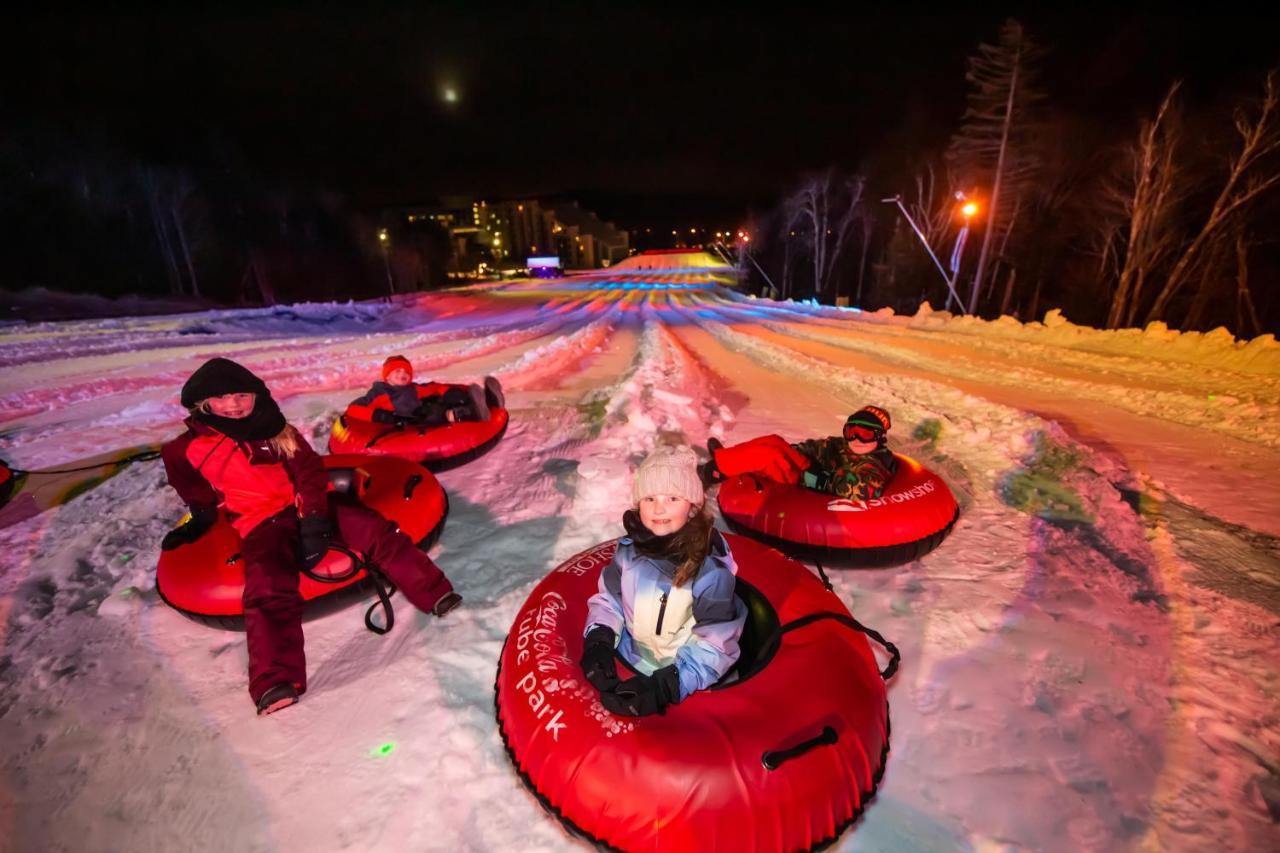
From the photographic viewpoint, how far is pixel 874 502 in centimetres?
384

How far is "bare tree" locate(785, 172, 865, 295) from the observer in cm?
3406

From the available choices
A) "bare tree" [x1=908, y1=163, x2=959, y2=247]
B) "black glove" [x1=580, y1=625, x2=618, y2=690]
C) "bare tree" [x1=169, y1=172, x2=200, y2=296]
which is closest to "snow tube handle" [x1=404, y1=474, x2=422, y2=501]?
"black glove" [x1=580, y1=625, x2=618, y2=690]

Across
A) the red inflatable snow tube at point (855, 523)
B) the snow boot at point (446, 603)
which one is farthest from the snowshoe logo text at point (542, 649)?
the red inflatable snow tube at point (855, 523)

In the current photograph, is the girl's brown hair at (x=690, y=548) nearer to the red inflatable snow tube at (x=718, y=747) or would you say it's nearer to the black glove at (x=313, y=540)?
the red inflatable snow tube at (x=718, y=747)

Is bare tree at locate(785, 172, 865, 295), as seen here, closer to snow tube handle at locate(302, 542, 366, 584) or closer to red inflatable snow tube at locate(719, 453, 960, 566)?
red inflatable snow tube at locate(719, 453, 960, 566)

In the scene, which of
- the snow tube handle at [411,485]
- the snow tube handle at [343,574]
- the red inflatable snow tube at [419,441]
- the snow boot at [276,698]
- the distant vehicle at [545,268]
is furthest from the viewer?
the distant vehicle at [545,268]

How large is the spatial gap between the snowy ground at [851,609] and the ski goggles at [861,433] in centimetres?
103

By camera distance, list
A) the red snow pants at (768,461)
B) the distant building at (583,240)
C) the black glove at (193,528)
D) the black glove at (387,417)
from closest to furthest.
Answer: the black glove at (193,528) < the red snow pants at (768,461) < the black glove at (387,417) < the distant building at (583,240)

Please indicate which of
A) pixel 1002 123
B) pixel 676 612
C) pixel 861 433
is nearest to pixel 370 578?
pixel 676 612

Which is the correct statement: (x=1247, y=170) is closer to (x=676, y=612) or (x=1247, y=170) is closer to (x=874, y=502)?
(x=874, y=502)

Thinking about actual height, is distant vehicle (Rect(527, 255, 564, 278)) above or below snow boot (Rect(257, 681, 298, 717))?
above

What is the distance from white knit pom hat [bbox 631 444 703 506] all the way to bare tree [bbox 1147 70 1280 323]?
2031 cm

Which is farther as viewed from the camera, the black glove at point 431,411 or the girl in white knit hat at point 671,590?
the black glove at point 431,411

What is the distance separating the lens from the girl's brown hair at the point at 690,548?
2.34 meters
